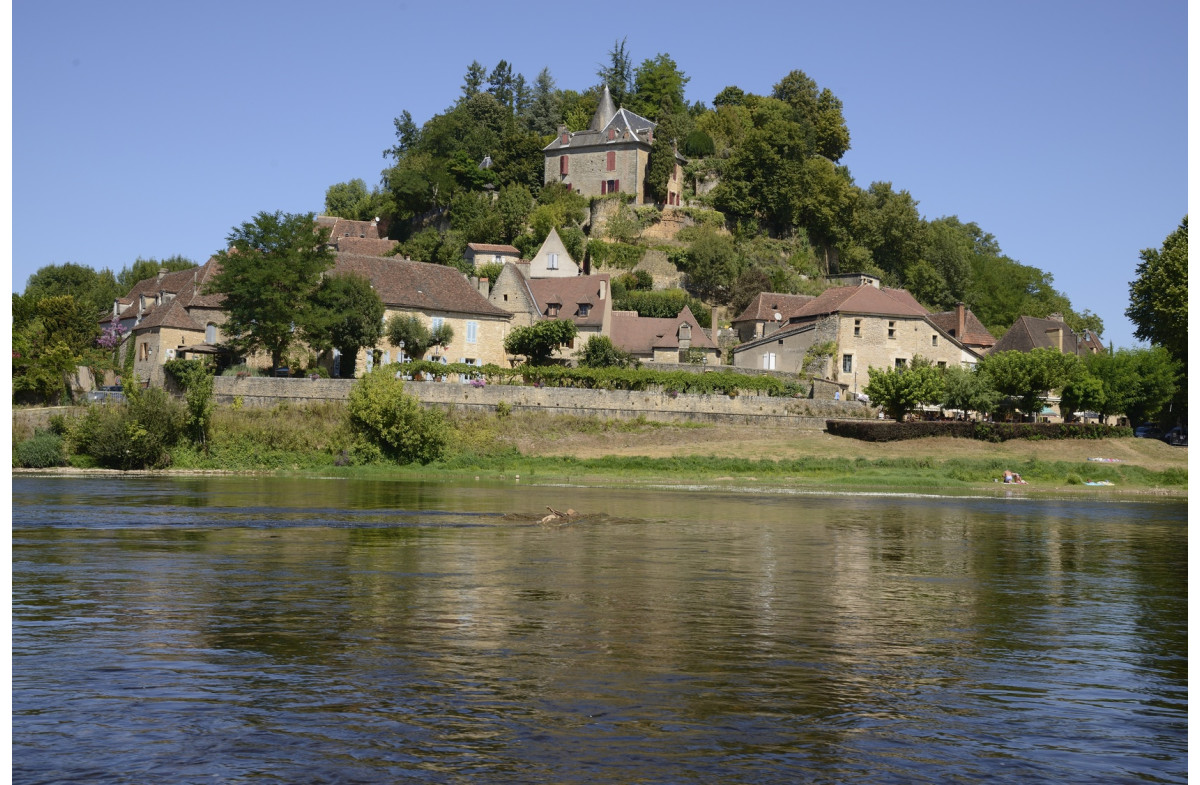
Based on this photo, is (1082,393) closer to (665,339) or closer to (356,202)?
(665,339)

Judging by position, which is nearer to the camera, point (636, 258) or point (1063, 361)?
point (1063, 361)

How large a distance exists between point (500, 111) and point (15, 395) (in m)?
64.4

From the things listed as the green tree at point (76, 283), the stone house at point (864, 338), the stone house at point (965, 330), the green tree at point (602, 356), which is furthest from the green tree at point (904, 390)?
the green tree at point (76, 283)

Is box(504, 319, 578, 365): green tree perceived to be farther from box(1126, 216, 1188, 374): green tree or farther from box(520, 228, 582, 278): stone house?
box(1126, 216, 1188, 374): green tree

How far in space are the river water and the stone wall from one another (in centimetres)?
3014

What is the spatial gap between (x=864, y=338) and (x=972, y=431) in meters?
16.5

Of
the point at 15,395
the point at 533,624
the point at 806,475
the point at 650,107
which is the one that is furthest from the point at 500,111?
the point at 533,624

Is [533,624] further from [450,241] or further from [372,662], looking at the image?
[450,241]

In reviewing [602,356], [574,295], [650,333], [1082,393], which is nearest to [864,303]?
[1082,393]

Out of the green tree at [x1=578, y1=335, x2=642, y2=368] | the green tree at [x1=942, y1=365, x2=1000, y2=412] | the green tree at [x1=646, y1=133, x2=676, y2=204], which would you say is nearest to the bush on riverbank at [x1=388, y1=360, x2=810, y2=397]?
the green tree at [x1=578, y1=335, x2=642, y2=368]

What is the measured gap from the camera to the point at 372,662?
1491 centimetres

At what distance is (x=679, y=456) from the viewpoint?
5722 centimetres

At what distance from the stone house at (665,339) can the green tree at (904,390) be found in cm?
1866

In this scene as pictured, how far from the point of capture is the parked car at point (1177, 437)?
65125 millimetres
